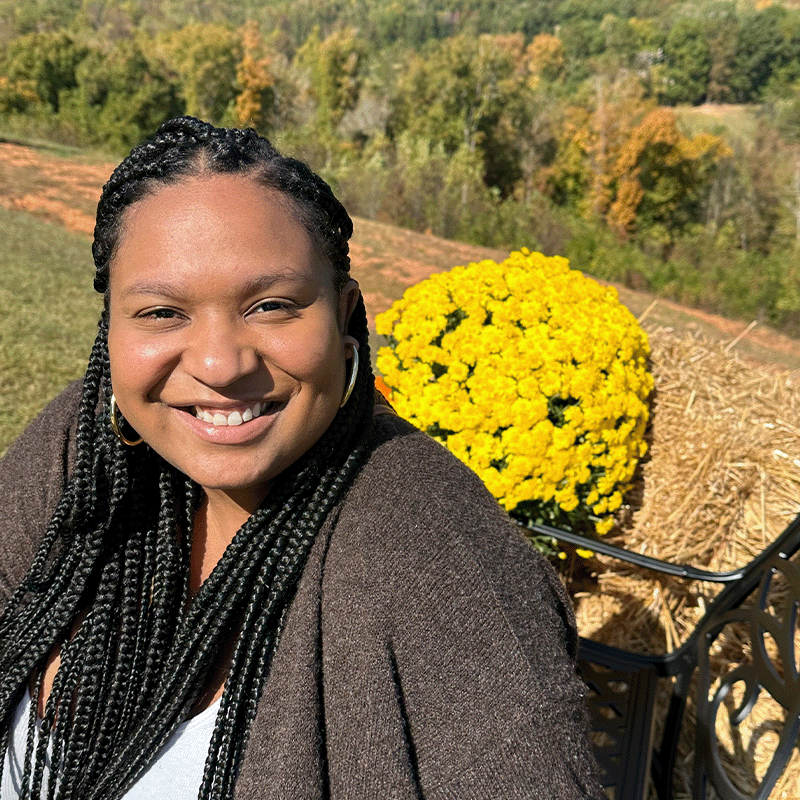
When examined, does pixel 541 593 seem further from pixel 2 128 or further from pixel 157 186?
pixel 2 128

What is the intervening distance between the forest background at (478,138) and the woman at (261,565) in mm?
16958

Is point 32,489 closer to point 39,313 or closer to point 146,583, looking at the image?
point 146,583

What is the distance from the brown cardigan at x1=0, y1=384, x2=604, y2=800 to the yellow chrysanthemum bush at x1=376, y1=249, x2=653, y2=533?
123 cm

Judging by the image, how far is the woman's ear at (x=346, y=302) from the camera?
1.35 metres

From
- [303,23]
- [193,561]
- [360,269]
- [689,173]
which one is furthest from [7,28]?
[193,561]

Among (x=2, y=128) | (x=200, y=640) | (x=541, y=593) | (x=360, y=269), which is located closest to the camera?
(x=541, y=593)

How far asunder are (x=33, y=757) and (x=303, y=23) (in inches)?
2323

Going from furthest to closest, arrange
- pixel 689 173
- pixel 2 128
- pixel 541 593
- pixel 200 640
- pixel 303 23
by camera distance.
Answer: pixel 303 23 < pixel 689 173 < pixel 2 128 < pixel 200 640 < pixel 541 593

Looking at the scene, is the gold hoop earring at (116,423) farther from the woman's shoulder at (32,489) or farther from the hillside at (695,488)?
the hillside at (695,488)

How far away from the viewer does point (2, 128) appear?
903 inches

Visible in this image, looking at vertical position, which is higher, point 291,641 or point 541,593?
point 541,593

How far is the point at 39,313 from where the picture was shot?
7.40 metres

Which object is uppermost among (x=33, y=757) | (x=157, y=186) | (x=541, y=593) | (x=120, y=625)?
(x=157, y=186)

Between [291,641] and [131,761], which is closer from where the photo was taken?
[291,641]
